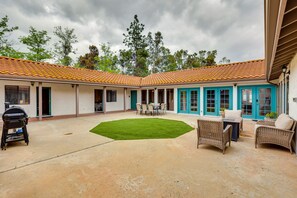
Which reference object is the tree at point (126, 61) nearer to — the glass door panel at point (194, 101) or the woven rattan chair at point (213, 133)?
the glass door panel at point (194, 101)

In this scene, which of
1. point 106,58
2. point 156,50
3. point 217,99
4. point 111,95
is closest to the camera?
point 217,99

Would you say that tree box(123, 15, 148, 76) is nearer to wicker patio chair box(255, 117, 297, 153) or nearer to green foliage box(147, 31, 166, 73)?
green foliage box(147, 31, 166, 73)

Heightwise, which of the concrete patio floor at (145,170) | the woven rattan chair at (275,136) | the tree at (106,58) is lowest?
the concrete patio floor at (145,170)

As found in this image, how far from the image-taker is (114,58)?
2498cm

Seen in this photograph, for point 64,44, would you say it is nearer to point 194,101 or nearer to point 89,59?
point 89,59

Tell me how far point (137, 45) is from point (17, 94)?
68.5 ft

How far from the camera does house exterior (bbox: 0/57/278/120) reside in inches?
327

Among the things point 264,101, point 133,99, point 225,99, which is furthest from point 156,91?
point 264,101

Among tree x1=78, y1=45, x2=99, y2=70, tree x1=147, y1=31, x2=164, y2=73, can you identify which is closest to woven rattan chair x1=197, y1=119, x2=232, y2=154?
tree x1=147, y1=31, x2=164, y2=73

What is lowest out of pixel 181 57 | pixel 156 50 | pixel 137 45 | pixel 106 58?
pixel 106 58

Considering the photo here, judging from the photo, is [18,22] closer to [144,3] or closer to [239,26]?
[144,3]

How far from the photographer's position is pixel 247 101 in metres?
8.77

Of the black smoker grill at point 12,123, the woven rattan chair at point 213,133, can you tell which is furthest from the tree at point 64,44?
the woven rattan chair at point 213,133

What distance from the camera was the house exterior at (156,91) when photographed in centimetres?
830
